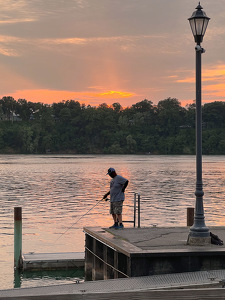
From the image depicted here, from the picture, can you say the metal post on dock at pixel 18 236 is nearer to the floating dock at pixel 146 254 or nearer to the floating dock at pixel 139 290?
the floating dock at pixel 146 254

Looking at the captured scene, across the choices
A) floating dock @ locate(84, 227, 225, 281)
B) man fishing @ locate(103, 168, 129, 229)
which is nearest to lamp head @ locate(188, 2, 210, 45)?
man fishing @ locate(103, 168, 129, 229)

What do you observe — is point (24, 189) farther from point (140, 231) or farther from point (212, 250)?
point (212, 250)

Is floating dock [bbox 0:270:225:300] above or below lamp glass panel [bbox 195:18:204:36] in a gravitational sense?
below

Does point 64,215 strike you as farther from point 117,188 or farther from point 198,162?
point 198,162

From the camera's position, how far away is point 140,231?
17656mm

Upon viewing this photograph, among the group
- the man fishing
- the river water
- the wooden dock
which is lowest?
the river water

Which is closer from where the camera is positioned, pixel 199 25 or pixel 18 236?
pixel 199 25

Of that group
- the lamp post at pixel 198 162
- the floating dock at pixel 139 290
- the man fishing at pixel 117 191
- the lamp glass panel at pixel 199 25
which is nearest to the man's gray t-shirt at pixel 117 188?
the man fishing at pixel 117 191

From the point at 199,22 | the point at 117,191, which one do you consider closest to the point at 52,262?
the point at 117,191

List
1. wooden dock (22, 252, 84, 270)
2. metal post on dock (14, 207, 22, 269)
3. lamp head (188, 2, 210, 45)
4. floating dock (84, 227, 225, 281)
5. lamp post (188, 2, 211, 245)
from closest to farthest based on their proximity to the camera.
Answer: floating dock (84, 227, 225, 281), lamp post (188, 2, 211, 245), lamp head (188, 2, 210, 45), wooden dock (22, 252, 84, 270), metal post on dock (14, 207, 22, 269)

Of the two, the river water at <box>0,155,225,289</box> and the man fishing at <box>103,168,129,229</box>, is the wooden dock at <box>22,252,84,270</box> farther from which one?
the man fishing at <box>103,168,129,229</box>

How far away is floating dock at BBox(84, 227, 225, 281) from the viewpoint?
523 inches

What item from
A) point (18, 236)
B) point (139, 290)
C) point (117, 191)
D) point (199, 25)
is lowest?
point (18, 236)

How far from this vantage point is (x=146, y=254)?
519 inches
